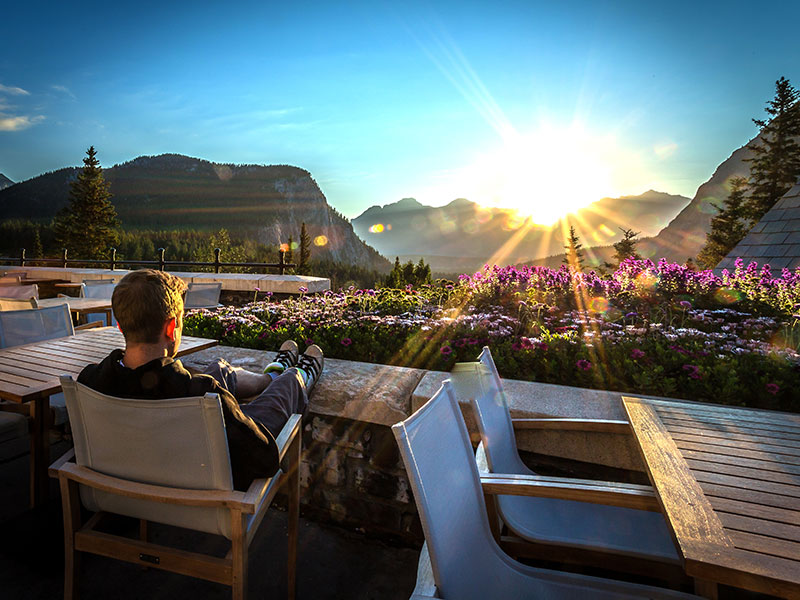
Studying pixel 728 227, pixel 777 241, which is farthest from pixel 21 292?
pixel 728 227

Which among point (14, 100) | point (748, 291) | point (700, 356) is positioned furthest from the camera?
point (14, 100)

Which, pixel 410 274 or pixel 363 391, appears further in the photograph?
pixel 410 274

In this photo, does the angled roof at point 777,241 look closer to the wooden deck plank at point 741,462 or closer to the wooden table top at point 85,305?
the wooden deck plank at point 741,462

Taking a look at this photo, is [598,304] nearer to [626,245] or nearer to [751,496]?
[751,496]

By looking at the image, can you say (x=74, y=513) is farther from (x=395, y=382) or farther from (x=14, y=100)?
(x=14, y=100)

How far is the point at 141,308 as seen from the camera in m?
1.44

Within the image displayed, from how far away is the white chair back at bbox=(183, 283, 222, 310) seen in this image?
5852 millimetres

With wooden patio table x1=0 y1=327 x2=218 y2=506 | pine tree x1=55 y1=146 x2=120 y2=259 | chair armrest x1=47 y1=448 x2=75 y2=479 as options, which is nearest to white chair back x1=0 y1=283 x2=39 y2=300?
wooden patio table x1=0 y1=327 x2=218 y2=506

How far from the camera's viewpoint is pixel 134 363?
4.75ft

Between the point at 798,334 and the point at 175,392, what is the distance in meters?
4.29

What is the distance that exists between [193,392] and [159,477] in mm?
279

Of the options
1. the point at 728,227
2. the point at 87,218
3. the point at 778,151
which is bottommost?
the point at 728,227

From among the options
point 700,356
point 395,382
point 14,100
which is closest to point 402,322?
point 395,382

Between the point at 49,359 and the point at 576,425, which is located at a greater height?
the point at 49,359
